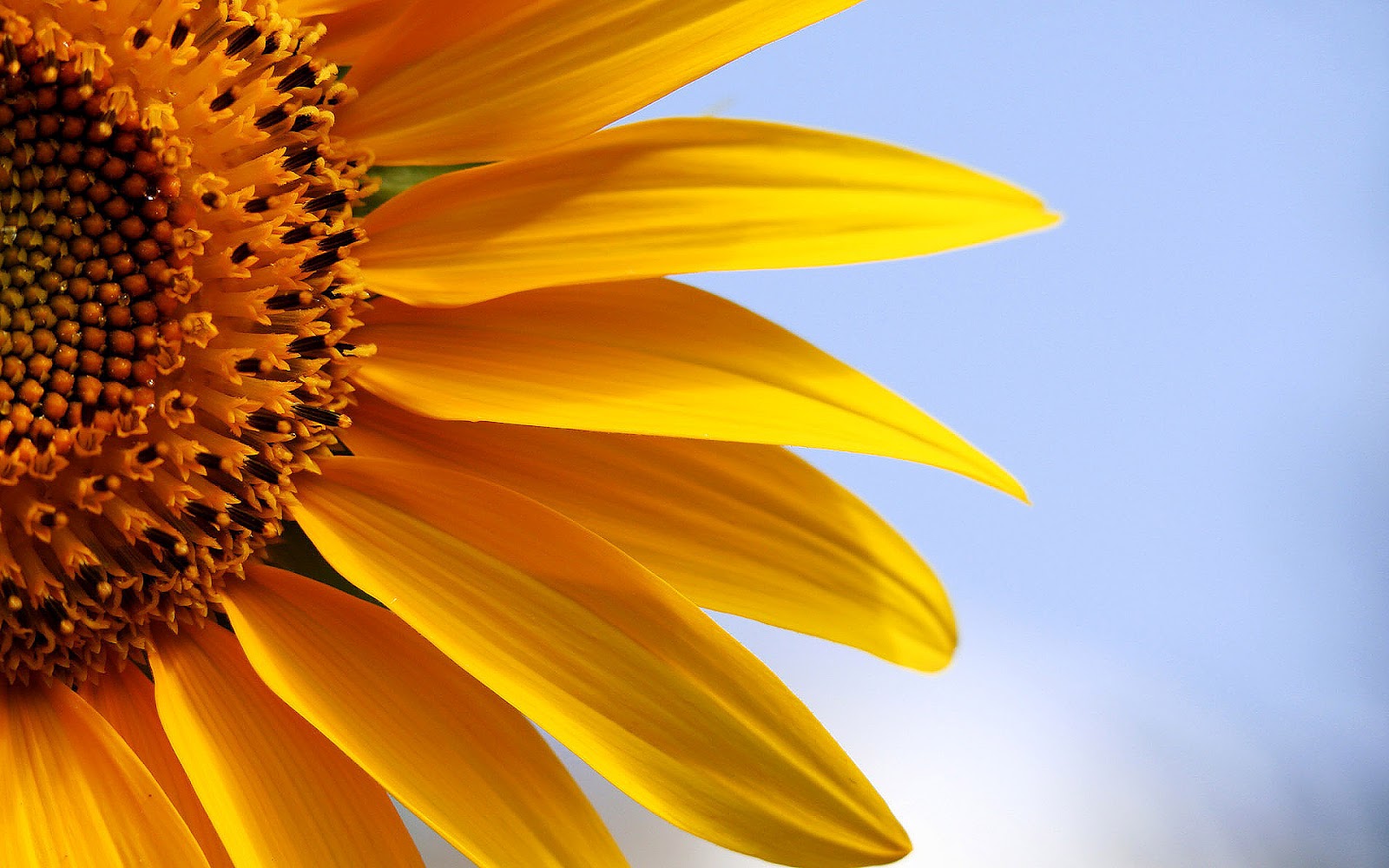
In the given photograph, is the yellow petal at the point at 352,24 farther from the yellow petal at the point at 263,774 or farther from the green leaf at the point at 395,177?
the yellow petal at the point at 263,774

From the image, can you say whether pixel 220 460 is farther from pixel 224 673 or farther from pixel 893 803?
pixel 893 803

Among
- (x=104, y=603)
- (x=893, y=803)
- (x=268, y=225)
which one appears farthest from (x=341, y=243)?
(x=893, y=803)

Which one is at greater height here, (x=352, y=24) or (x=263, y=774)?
(x=352, y=24)

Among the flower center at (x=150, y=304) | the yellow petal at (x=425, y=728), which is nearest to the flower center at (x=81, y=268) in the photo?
the flower center at (x=150, y=304)

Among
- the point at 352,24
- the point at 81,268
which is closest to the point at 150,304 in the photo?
the point at 81,268

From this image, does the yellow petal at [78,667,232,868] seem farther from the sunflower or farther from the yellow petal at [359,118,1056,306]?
the yellow petal at [359,118,1056,306]

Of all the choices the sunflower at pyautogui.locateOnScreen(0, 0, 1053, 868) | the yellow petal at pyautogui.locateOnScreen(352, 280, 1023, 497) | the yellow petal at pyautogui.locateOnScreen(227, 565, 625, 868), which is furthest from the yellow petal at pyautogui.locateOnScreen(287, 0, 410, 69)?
the yellow petal at pyautogui.locateOnScreen(227, 565, 625, 868)

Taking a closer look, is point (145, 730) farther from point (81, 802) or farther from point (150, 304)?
point (150, 304)
